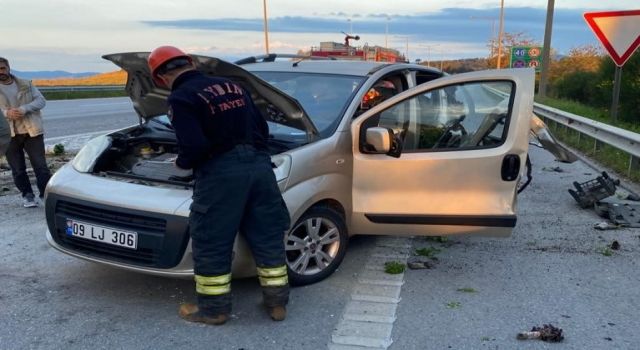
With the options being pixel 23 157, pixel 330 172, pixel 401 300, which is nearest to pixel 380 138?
pixel 330 172

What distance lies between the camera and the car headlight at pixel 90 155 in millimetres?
4266

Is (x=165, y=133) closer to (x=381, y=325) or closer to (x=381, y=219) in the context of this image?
(x=381, y=219)

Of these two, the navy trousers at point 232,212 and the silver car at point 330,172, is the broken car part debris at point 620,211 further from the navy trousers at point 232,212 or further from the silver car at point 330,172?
the navy trousers at point 232,212

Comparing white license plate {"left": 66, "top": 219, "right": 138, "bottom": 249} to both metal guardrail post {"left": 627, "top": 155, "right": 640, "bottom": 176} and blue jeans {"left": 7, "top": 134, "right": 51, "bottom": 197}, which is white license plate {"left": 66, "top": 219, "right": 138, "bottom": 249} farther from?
metal guardrail post {"left": 627, "top": 155, "right": 640, "bottom": 176}

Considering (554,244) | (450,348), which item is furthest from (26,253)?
(554,244)

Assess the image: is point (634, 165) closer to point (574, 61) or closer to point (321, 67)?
point (321, 67)

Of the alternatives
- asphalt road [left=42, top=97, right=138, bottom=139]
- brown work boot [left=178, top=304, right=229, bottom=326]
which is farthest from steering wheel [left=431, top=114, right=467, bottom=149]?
asphalt road [left=42, top=97, right=138, bottom=139]

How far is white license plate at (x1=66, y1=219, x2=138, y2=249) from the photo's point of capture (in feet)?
11.8

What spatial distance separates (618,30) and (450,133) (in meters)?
6.07

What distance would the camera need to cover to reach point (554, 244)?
520cm

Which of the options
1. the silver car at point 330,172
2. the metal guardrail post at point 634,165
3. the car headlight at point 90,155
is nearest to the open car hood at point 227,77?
the silver car at point 330,172

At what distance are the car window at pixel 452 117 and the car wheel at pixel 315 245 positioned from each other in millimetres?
814

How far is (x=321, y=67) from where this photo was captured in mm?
5441

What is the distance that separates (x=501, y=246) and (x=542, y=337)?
181cm
